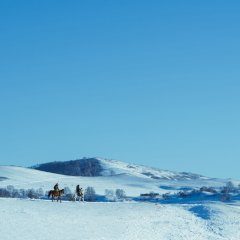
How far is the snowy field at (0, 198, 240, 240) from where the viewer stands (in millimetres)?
43594

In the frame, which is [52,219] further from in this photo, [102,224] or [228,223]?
[228,223]

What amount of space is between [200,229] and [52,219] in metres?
12.7

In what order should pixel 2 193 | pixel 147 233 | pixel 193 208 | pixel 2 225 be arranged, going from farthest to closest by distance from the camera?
pixel 2 193 → pixel 193 208 → pixel 147 233 → pixel 2 225

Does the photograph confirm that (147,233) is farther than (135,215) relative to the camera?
No

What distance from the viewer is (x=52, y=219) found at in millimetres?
48000

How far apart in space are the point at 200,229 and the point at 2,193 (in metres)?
141

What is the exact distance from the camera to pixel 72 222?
48094 mm

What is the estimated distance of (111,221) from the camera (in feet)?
167

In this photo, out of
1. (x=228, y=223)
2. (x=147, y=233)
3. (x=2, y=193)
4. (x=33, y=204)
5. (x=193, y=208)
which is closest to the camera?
(x=147, y=233)

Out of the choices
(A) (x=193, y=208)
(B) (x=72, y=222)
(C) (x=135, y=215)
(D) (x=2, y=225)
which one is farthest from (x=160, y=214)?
(D) (x=2, y=225)

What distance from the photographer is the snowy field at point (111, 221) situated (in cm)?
4359

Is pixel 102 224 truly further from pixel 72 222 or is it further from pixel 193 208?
pixel 193 208

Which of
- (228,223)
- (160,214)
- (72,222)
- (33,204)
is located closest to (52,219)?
(72,222)

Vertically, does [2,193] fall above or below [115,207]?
above
